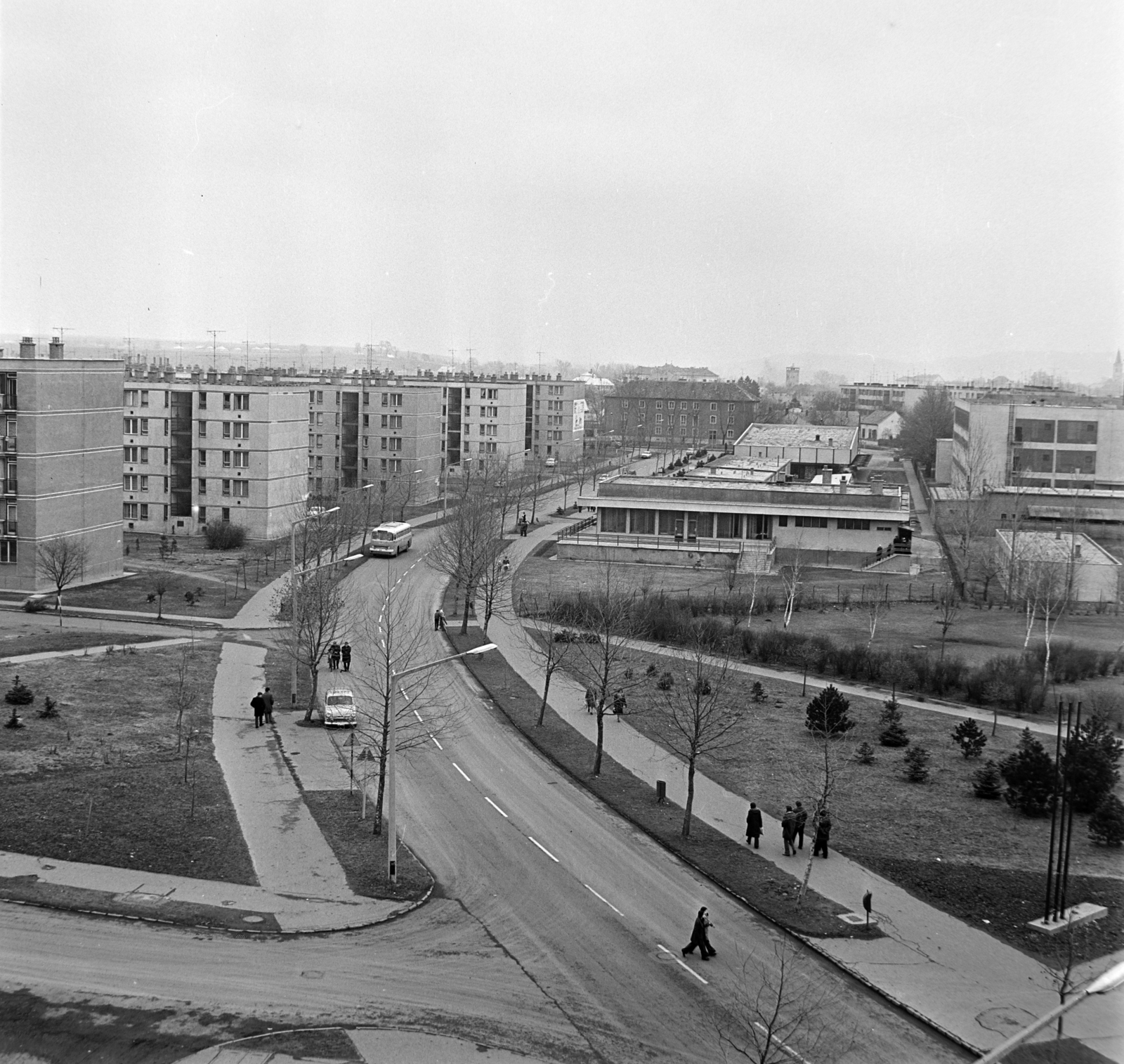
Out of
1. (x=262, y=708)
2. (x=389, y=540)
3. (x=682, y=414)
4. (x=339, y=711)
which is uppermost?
(x=682, y=414)

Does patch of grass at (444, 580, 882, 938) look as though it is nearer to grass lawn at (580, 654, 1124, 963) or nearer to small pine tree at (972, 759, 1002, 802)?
grass lawn at (580, 654, 1124, 963)

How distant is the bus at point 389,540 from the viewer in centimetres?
5197

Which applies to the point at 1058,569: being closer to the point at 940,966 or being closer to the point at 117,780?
the point at 940,966

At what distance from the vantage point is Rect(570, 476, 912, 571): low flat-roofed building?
54469 millimetres

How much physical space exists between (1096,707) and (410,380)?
6489 centimetres

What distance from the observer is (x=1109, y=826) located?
20.9m

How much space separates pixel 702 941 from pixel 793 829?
450 cm

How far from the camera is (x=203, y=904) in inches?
675

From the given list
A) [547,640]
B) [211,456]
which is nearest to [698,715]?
[547,640]

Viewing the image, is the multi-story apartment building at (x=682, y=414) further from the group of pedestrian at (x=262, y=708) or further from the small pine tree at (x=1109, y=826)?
the small pine tree at (x=1109, y=826)

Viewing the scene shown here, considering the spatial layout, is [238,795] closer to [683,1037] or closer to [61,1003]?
[61,1003]

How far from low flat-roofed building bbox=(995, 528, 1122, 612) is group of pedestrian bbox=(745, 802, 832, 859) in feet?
71.1

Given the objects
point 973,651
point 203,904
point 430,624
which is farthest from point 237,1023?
point 973,651

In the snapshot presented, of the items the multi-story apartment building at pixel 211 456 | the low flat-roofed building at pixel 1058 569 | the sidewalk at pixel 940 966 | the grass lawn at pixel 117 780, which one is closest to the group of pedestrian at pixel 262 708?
the grass lawn at pixel 117 780
